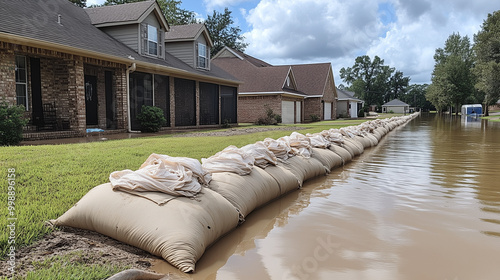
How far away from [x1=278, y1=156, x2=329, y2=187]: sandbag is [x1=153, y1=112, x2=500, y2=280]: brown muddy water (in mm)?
181

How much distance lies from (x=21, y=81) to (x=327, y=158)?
29.4 feet

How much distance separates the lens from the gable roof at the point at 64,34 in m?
9.06

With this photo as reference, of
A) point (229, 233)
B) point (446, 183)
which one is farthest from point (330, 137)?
point (229, 233)

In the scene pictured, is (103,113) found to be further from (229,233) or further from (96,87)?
(229,233)

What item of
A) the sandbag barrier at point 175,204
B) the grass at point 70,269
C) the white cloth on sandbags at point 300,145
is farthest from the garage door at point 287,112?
the grass at point 70,269

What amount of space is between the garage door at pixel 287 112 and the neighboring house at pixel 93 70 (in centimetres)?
790

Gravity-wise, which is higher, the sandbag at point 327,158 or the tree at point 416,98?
the tree at point 416,98

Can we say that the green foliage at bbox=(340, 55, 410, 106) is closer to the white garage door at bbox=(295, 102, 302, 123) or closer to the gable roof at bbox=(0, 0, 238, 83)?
the white garage door at bbox=(295, 102, 302, 123)

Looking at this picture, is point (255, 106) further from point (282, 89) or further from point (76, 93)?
point (76, 93)

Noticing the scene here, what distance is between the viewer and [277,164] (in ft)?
15.9

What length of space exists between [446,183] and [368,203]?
193 centimetres

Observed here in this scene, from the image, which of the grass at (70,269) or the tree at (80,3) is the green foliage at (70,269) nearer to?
the grass at (70,269)

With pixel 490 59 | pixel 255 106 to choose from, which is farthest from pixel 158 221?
pixel 490 59

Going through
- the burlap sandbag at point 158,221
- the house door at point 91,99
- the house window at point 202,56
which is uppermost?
the house window at point 202,56
